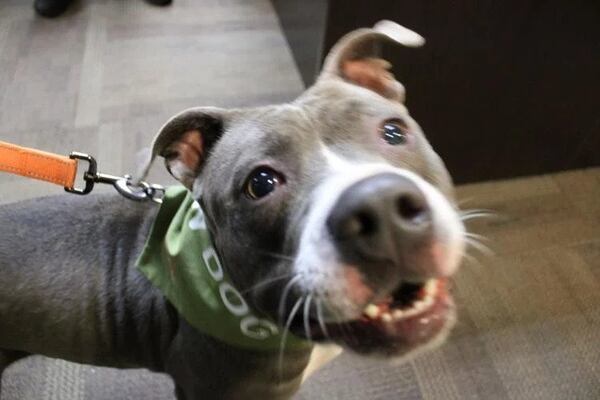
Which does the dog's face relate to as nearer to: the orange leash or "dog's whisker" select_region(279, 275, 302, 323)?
"dog's whisker" select_region(279, 275, 302, 323)

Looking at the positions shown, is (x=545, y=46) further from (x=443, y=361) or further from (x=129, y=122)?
(x=129, y=122)

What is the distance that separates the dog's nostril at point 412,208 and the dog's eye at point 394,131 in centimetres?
27

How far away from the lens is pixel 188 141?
1.39 meters

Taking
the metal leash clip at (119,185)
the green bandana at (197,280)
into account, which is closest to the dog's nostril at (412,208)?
the green bandana at (197,280)

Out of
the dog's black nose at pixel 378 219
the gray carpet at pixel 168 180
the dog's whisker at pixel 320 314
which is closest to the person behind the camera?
the dog's black nose at pixel 378 219

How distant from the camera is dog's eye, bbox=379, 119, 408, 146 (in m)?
1.22

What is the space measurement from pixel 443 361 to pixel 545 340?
39 cm

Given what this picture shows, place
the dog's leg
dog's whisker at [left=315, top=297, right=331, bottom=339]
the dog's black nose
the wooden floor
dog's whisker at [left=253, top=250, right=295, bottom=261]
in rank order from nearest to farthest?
the dog's black nose → dog's whisker at [left=315, top=297, right=331, bottom=339] → dog's whisker at [left=253, top=250, right=295, bottom=261] → the dog's leg → the wooden floor

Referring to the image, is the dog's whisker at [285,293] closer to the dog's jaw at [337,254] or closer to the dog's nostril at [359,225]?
the dog's jaw at [337,254]

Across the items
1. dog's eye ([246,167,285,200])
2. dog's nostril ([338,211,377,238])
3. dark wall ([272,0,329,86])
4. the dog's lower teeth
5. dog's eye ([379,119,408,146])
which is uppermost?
dog's nostril ([338,211,377,238])

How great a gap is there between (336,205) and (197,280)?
575 millimetres

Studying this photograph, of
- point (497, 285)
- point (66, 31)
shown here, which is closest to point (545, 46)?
point (497, 285)

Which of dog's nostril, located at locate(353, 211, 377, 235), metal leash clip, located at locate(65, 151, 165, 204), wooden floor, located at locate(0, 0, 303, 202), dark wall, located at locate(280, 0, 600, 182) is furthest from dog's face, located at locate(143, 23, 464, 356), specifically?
wooden floor, located at locate(0, 0, 303, 202)

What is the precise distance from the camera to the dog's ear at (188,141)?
1.34 meters
